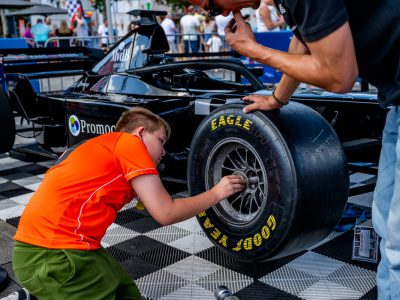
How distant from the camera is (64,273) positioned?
1.74 meters

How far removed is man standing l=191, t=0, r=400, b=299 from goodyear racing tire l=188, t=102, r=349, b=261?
505 mm

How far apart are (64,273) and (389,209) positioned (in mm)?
1061

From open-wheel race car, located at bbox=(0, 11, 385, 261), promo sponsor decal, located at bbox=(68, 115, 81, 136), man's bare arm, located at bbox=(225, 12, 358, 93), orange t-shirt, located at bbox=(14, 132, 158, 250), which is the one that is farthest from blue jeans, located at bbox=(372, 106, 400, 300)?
promo sponsor decal, located at bbox=(68, 115, 81, 136)

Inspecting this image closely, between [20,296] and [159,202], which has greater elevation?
[159,202]

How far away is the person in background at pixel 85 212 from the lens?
1729 millimetres

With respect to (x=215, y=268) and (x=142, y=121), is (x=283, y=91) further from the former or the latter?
(x=215, y=268)

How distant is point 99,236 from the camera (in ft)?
6.03

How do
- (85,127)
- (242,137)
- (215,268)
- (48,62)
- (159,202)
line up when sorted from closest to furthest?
(159,202)
(242,137)
(215,268)
(85,127)
(48,62)

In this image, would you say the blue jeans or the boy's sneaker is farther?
the boy's sneaker

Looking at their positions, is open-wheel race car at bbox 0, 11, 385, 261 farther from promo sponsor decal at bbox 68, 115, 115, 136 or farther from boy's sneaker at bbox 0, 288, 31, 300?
boy's sneaker at bbox 0, 288, 31, 300

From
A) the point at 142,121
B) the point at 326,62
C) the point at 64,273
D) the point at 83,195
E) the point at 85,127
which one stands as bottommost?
the point at 64,273

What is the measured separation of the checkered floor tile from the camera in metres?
2.22

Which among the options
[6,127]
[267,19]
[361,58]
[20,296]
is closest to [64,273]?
[20,296]

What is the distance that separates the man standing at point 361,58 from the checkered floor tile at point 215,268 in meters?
0.75
